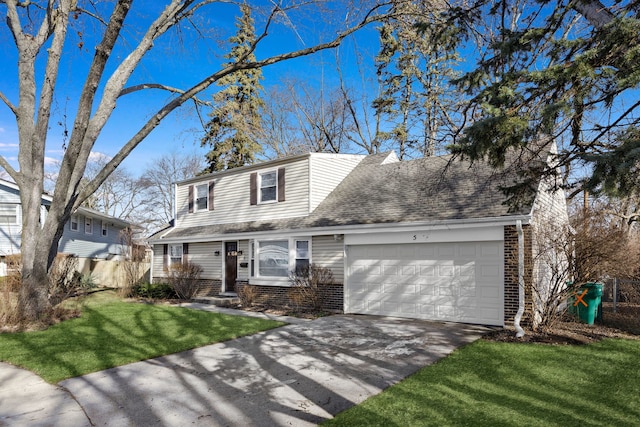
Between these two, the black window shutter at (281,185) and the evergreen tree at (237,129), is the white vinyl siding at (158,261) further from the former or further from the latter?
the evergreen tree at (237,129)

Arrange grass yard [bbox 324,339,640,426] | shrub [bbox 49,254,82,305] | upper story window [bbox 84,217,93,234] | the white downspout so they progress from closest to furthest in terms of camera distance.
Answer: grass yard [bbox 324,339,640,426] → the white downspout → shrub [bbox 49,254,82,305] → upper story window [bbox 84,217,93,234]

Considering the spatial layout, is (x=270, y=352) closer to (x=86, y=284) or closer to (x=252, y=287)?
(x=252, y=287)

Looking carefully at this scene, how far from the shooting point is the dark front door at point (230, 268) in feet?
52.7

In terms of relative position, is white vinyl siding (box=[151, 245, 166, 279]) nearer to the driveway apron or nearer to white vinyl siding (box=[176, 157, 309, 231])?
white vinyl siding (box=[176, 157, 309, 231])

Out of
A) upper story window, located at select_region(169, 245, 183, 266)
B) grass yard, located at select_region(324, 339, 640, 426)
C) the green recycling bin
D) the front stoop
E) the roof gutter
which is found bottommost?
the front stoop

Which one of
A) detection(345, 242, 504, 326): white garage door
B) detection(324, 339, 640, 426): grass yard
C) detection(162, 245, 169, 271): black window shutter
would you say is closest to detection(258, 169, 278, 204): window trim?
detection(345, 242, 504, 326): white garage door

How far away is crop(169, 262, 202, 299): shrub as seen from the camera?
16.2 meters

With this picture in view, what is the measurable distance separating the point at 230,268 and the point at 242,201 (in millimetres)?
2615

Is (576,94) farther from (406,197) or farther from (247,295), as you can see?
(247,295)

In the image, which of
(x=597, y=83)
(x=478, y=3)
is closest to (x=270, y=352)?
(x=597, y=83)

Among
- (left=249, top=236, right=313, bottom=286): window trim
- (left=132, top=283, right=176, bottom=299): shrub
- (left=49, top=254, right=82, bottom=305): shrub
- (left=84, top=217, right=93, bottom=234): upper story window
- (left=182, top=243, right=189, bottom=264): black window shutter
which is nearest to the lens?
(left=49, top=254, right=82, bottom=305): shrub

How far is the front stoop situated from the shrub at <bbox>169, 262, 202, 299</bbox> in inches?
16.8

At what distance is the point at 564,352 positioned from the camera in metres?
7.16

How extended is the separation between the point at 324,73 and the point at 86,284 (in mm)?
18413
